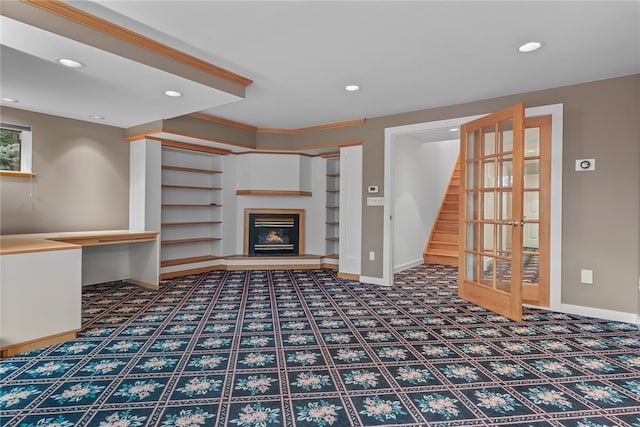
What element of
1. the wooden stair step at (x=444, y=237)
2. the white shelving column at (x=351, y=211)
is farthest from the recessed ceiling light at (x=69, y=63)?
the wooden stair step at (x=444, y=237)

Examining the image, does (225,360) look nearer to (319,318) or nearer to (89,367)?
(89,367)

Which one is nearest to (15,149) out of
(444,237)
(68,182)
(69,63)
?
(68,182)

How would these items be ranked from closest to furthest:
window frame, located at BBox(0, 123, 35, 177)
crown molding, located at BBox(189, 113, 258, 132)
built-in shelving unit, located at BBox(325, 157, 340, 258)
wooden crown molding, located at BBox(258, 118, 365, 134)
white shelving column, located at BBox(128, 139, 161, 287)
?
1. window frame, located at BBox(0, 123, 35, 177)
2. white shelving column, located at BBox(128, 139, 161, 287)
3. crown molding, located at BBox(189, 113, 258, 132)
4. wooden crown molding, located at BBox(258, 118, 365, 134)
5. built-in shelving unit, located at BBox(325, 157, 340, 258)

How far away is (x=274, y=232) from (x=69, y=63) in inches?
154

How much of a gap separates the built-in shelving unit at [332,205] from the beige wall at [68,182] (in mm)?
3248

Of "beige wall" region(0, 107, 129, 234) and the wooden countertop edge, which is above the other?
"beige wall" region(0, 107, 129, 234)

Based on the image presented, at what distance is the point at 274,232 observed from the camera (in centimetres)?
602

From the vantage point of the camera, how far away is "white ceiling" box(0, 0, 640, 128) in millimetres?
2191

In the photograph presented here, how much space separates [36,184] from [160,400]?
3.65m

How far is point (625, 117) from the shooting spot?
3229 millimetres

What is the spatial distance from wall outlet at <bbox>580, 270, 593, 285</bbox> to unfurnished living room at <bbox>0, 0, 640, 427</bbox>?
1.0 inches

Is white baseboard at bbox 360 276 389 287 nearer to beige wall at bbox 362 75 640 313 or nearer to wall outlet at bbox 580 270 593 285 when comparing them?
beige wall at bbox 362 75 640 313

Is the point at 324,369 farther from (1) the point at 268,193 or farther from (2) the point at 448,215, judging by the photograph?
(2) the point at 448,215

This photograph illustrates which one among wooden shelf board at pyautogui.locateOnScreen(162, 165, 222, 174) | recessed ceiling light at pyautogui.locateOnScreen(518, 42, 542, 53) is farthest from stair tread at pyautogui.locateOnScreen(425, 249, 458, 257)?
wooden shelf board at pyautogui.locateOnScreen(162, 165, 222, 174)
